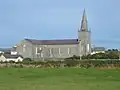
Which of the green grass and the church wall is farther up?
the church wall

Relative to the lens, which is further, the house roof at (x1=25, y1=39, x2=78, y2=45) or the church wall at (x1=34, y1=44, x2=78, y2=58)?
the house roof at (x1=25, y1=39, x2=78, y2=45)

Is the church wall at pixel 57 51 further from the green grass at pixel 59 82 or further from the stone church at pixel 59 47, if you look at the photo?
the green grass at pixel 59 82

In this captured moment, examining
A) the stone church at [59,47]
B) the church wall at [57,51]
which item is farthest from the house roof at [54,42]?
the church wall at [57,51]

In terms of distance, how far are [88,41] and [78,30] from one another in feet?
21.0

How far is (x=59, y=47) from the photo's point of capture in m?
143

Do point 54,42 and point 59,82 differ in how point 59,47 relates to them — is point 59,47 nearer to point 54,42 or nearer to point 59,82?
point 54,42

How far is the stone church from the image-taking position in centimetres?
13838

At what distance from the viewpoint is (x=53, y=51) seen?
14438 centimetres

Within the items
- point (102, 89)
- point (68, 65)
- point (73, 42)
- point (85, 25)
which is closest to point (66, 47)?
point (73, 42)

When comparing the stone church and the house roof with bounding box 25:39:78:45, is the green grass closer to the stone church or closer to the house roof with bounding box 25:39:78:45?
the stone church

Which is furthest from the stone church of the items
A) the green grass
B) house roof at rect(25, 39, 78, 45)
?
the green grass

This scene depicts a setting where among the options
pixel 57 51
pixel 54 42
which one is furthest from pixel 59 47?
pixel 54 42

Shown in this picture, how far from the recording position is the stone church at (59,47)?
13838 centimetres

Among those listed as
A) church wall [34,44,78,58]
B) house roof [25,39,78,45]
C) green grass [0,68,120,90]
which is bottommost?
green grass [0,68,120,90]
